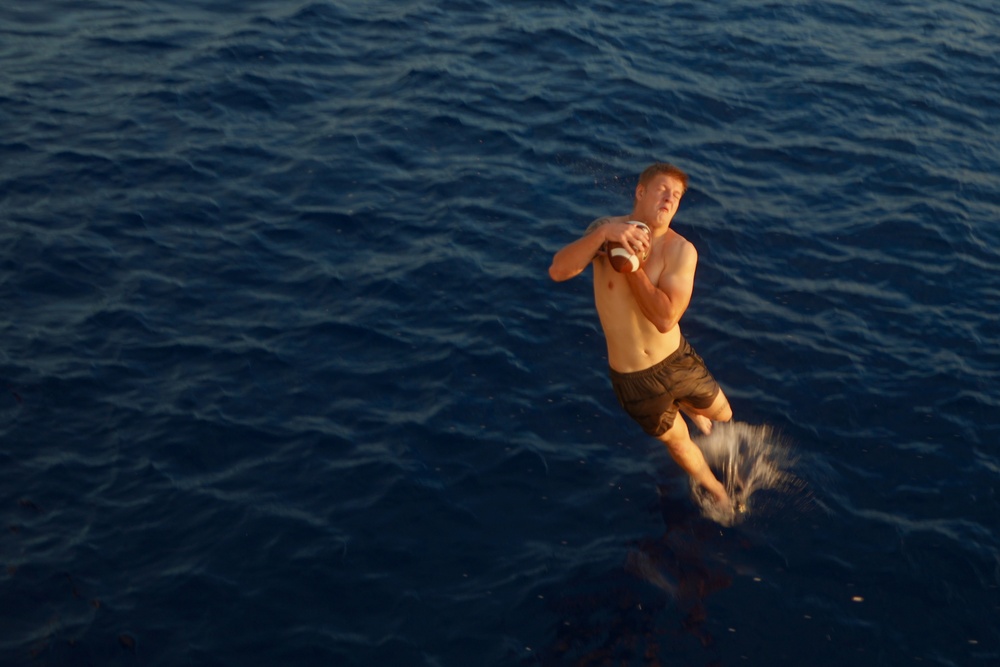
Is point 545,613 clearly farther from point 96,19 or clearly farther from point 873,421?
point 96,19

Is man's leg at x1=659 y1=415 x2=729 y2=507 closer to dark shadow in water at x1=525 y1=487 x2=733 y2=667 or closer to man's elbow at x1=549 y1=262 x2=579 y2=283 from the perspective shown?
dark shadow in water at x1=525 y1=487 x2=733 y2=667

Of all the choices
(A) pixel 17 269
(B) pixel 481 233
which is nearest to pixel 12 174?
(A) pixel 17 269

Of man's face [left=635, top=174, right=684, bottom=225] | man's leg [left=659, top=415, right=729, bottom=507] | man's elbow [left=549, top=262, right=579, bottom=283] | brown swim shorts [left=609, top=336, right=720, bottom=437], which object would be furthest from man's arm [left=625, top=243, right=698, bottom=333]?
man's leg [left=659, top=415, right=729, bottom=507]

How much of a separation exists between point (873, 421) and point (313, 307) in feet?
18.1

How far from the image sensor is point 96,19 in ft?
55.4

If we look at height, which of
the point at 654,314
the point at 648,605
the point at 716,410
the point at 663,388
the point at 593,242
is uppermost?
the point at 593,242

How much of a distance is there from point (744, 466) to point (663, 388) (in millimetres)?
1496

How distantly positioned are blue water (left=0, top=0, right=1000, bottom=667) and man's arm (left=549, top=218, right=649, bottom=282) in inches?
88.2

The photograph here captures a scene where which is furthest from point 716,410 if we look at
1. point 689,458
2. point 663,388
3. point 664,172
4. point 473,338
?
point 473,338

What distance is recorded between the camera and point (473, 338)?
1065 centimetres

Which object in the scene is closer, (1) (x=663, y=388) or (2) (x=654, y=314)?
(2) (x=654, y=314)

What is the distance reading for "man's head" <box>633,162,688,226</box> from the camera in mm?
7492

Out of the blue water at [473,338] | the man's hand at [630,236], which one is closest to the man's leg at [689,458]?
the blue water at [473,338]

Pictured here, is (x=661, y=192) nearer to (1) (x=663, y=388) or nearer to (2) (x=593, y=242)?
(2) (x=593, y=242)
